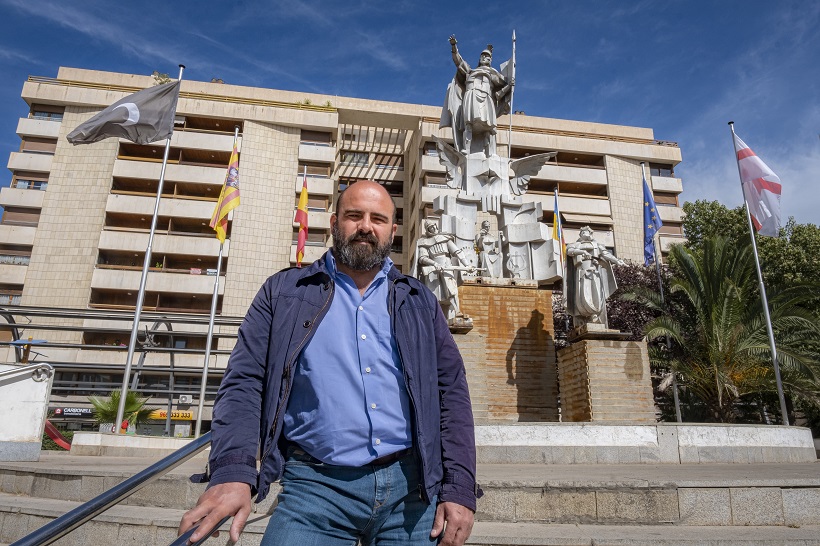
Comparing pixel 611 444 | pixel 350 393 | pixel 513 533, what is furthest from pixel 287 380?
pixel 611 444

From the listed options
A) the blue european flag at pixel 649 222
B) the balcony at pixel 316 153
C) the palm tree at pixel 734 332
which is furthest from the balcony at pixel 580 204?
the palm tree at pixel 734 332

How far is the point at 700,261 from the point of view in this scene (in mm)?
19109

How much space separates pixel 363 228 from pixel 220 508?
3.47ft

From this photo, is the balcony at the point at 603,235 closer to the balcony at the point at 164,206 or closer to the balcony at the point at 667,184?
the balcony at the point at 667,184

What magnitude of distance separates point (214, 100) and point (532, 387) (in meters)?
35.7

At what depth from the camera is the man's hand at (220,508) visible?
4.87 feet

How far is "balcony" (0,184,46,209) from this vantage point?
35.3 m

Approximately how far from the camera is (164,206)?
1433 inches

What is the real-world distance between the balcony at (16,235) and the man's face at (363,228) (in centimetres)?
4026

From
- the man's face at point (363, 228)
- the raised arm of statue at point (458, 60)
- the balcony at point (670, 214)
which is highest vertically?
the balcony at point (670, 214)

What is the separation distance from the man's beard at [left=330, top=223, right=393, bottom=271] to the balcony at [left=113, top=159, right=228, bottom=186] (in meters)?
37.4

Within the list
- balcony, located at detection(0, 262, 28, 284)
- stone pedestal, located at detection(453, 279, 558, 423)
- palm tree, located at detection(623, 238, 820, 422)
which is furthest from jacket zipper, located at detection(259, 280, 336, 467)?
balcony, located at detection(0, 262, 28, 284)

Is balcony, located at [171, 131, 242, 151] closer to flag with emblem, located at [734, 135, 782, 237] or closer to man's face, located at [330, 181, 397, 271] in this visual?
flag with emblem, located at [734, 135, 782, 237]

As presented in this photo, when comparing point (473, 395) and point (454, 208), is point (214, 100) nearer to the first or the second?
point (454, 208)
